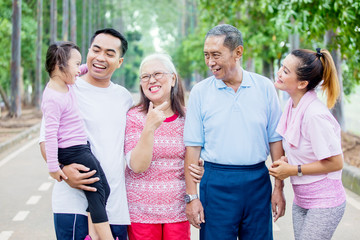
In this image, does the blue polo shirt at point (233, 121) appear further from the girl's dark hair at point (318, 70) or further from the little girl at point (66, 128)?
the little girl at point (66, 128)

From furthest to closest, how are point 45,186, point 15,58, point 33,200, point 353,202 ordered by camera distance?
1. point 15,58
2. point 45,186
3. point 33,200
4. point 353,202

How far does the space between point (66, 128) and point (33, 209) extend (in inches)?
168

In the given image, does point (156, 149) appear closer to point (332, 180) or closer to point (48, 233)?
point (332, 180)

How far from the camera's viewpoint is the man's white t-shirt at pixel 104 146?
3.54 metres

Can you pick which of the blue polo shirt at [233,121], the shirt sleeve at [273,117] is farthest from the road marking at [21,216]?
the shirt sleeve at [273,117]

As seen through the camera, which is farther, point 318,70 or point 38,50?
point 38,50

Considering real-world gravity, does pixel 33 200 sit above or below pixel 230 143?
below

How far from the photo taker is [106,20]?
69500 mm

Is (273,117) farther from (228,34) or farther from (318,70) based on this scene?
(228,34)

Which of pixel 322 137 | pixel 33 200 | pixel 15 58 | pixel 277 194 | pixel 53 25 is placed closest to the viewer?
pixel 322 137

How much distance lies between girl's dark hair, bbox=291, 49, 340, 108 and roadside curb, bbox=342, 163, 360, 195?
503 cm

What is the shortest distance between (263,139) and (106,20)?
6762 centimetres

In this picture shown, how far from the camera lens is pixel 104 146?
3.57 meters

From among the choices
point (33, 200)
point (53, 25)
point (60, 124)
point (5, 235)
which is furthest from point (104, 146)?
point (53, 25)
